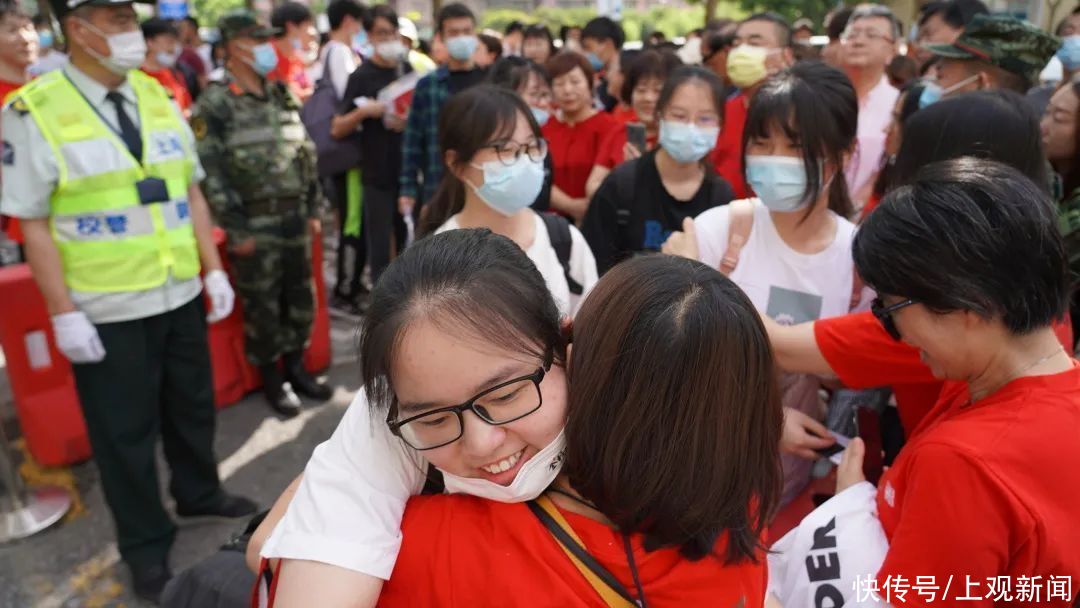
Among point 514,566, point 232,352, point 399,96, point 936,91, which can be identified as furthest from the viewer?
point 399,96

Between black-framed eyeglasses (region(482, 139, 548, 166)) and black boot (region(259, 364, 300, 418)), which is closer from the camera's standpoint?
black-framed eyeglasses (region(482, 139, 548, 166))

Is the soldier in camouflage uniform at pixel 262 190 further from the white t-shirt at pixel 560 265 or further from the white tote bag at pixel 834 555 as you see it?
the white tote bag at pixel 834 555

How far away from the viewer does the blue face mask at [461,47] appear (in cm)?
446

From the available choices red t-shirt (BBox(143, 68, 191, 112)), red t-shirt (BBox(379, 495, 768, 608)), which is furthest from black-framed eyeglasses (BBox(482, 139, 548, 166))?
red t-shirt (BBox(143, 68, 191, 112))

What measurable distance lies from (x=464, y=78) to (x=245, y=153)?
5.14 feet

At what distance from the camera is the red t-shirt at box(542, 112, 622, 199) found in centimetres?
398

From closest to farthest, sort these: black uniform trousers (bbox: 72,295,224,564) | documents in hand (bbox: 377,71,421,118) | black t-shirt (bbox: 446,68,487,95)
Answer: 1. black uniform trousers (bbox: 72,295,224,564)
2. black t-shirt (bbox: 446,68,487,95)
3. documents in hand (bbox: 377,71,421,118)

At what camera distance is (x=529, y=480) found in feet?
3.31

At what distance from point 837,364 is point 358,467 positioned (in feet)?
3.74

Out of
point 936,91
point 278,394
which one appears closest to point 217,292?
point 278,394

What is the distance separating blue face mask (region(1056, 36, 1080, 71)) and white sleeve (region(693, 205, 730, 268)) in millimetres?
3633

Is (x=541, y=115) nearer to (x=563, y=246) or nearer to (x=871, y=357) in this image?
(x=563, y=246)

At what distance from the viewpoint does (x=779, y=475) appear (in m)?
1.12

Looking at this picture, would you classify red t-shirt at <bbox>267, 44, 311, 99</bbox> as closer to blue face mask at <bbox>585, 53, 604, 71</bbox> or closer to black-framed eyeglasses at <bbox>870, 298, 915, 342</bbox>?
blue face mask at <bbox>585, 53, 604, 71</bbox>
